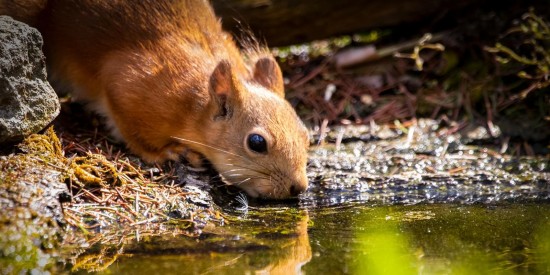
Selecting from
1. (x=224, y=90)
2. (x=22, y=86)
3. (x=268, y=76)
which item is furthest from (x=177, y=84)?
(x=22, y=86)

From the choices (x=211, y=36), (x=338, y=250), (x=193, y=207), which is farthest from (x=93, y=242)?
(x=211, y=36)

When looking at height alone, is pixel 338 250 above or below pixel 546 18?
below

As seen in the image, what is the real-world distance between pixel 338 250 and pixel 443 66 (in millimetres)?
3516

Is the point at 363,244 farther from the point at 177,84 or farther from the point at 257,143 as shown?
the point at 177,84

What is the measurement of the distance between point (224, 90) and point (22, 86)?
1253 millimetres

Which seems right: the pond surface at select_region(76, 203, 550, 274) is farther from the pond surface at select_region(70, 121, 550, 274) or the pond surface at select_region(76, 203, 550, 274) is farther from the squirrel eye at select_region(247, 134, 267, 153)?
the squirrel eye at select_region(247, 134, 267, 153)

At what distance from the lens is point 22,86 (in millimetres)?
4340

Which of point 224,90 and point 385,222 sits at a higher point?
point 224,90

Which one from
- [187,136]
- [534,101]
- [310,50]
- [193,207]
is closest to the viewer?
[193,207]

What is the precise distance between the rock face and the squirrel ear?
1.39m

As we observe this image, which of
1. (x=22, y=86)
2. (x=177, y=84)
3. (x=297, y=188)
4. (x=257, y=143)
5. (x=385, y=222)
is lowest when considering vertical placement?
(x=385, y=222)

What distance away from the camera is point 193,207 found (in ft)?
14.3

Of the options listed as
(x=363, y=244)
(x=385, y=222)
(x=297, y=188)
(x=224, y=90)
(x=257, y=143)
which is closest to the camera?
(x=363, y=244)

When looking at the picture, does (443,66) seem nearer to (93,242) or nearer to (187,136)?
(187,136)
